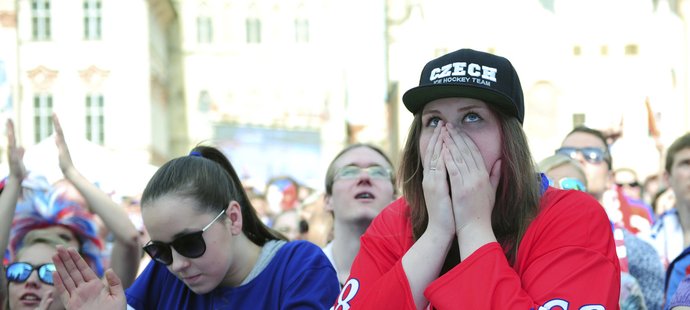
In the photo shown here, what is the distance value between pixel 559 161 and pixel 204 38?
176 ft

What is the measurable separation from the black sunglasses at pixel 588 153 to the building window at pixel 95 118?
1616 inches

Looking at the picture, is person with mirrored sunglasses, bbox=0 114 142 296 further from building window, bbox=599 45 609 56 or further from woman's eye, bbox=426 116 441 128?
building window, bbox=599 45 609 56

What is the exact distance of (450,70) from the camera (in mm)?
2797

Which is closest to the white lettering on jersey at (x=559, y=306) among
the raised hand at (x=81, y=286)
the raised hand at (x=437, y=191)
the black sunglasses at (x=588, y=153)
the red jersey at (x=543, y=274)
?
the red jersey at (x=543, y=274)

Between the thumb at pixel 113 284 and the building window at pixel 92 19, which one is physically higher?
the building window at pixel 92 19

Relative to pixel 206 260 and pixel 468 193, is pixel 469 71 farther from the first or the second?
pixel 206 260

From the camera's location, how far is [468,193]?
8.91 feet

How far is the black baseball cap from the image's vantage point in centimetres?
277

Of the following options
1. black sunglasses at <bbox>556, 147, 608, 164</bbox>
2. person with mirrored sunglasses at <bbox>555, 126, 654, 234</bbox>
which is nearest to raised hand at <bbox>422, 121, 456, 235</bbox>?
person with mirrored sunglasses at <bbox>555, 126, 654, 234</bbox>

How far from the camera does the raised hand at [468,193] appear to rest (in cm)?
271

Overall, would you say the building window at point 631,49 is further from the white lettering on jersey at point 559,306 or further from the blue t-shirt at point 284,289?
the white lettering on jersey at point 559,306

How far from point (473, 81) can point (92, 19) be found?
45.2m

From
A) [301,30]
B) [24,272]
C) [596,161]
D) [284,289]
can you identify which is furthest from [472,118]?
[301,30]

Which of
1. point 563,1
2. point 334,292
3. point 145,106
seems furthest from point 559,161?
point 563,1
